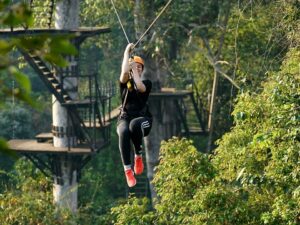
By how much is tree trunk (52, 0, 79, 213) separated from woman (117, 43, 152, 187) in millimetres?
9950

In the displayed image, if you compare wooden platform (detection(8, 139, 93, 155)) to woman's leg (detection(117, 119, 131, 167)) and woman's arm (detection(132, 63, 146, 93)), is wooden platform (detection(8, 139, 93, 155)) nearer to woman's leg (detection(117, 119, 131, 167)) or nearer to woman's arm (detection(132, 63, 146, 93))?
woman's leg (detection(117, 119, 131, 167))

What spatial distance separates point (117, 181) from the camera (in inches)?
1125

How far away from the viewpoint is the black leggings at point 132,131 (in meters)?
10.5

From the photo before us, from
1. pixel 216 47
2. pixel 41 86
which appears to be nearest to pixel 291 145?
pixel 216 47

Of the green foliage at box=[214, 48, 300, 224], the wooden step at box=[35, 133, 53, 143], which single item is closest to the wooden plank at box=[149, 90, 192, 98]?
the wooden step at box=[35, 133, 53, 143]

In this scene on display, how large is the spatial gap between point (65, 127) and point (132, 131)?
1111 centimetres

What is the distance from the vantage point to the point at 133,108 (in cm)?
1049

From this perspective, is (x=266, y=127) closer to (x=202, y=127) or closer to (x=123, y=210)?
(x=123, y=210)

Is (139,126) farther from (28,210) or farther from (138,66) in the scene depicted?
(28,210)

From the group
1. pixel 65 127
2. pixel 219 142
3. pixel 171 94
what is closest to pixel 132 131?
pixel 219 142

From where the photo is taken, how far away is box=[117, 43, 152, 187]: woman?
32.5 ft

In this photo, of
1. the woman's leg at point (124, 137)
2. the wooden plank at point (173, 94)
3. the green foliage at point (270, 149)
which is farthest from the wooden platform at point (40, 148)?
the woman's leg at point (124, 137)

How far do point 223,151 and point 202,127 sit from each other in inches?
427

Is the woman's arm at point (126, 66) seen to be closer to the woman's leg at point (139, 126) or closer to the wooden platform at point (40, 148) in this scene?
the woman's leg at point (139, 126)
